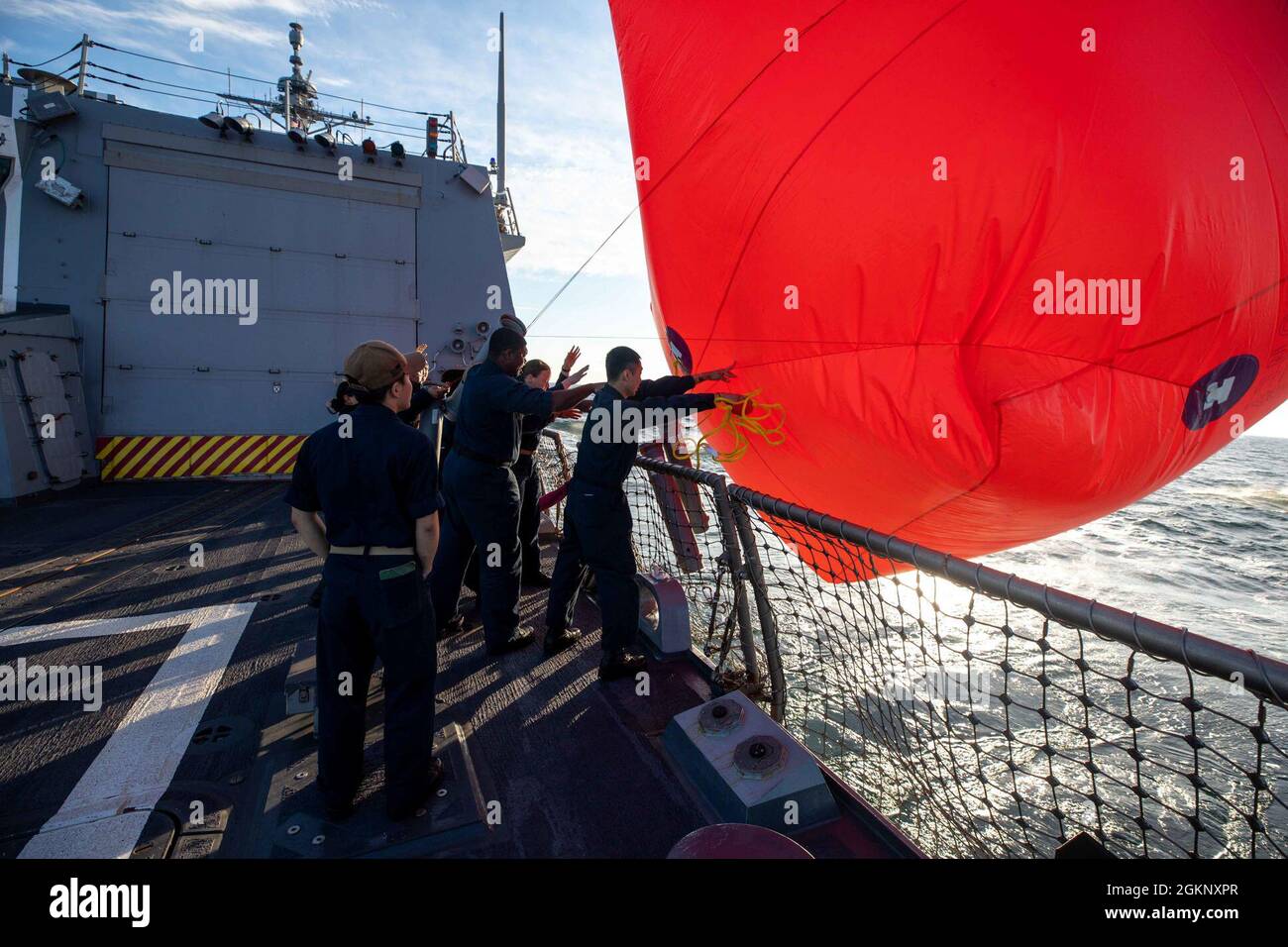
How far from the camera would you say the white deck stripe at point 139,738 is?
7.29ft

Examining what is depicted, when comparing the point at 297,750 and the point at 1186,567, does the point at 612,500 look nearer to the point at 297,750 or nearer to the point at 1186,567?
the point at 297,750

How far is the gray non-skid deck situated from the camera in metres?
2.26

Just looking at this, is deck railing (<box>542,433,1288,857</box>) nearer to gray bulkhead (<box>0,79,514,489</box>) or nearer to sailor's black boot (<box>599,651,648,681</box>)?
sailor's black boot (<box>599,651,648,681</box>)

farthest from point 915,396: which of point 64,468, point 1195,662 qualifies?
point 64,468

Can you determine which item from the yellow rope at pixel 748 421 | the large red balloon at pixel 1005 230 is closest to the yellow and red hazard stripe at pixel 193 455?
the yellow rope at pixel 748 421

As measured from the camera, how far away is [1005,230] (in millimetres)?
2033

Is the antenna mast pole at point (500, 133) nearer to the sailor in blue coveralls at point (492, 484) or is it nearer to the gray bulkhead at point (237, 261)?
the gray bulkhead at point (237, 261)

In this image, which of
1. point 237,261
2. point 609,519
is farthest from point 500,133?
point 609,519

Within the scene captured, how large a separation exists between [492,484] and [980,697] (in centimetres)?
442

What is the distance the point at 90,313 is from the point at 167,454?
7.37ft

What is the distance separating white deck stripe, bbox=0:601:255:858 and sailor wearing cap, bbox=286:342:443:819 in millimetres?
713

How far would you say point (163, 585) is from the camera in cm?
499

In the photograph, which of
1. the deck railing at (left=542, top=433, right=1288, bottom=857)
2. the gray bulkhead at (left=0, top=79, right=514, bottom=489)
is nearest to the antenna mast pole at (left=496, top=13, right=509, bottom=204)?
the gray bulkhead at (left=0, top=79, right=514, bottom=489)

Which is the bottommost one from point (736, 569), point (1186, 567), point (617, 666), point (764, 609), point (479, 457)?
point (1186, 567)
